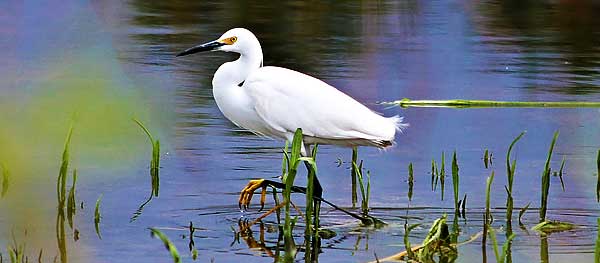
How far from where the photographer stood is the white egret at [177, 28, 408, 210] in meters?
6.39

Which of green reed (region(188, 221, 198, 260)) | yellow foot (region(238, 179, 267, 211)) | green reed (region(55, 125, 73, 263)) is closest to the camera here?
green reed (region(188, 221, 198, 260))

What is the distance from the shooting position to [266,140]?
8383mm

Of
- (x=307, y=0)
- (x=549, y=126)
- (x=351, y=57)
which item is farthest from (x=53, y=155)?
(x=307, y=0)

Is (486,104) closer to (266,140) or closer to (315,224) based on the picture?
(266,140)

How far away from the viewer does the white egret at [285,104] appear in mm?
6395

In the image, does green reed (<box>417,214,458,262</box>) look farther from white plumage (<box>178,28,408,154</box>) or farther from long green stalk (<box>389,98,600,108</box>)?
long green stalk (<box>389,98,600,108</box>)

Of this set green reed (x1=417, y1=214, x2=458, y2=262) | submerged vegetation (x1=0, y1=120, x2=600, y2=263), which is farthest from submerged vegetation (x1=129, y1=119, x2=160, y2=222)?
green reed (x1=417, y1=214, x2=458, y2=262)

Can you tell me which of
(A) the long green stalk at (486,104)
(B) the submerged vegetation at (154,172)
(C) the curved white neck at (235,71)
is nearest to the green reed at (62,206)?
(B) the submerged vegetation at (154,172)

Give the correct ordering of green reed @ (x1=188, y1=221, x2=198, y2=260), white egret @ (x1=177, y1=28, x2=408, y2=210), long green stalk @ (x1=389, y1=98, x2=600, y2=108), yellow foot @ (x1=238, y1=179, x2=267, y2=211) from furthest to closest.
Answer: long green stalk @ (x1=389, y1=98, x2=600, y2=108) < white egret @ (x1=177, y1=28, x2=408, y2=210) < yellow foot @ (x1=238, y1=179, x2=267, y2=211) < green reed @ (x1=188, y1=221, x2=198, y2=260)

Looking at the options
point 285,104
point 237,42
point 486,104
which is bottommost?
point 486,104

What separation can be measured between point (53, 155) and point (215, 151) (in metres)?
0.97

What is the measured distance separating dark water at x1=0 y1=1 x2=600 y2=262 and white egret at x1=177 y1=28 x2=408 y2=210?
39 cm

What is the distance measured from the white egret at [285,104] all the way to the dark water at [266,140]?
39cm

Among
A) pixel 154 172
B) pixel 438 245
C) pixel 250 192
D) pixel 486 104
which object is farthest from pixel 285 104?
pixel 486 104
